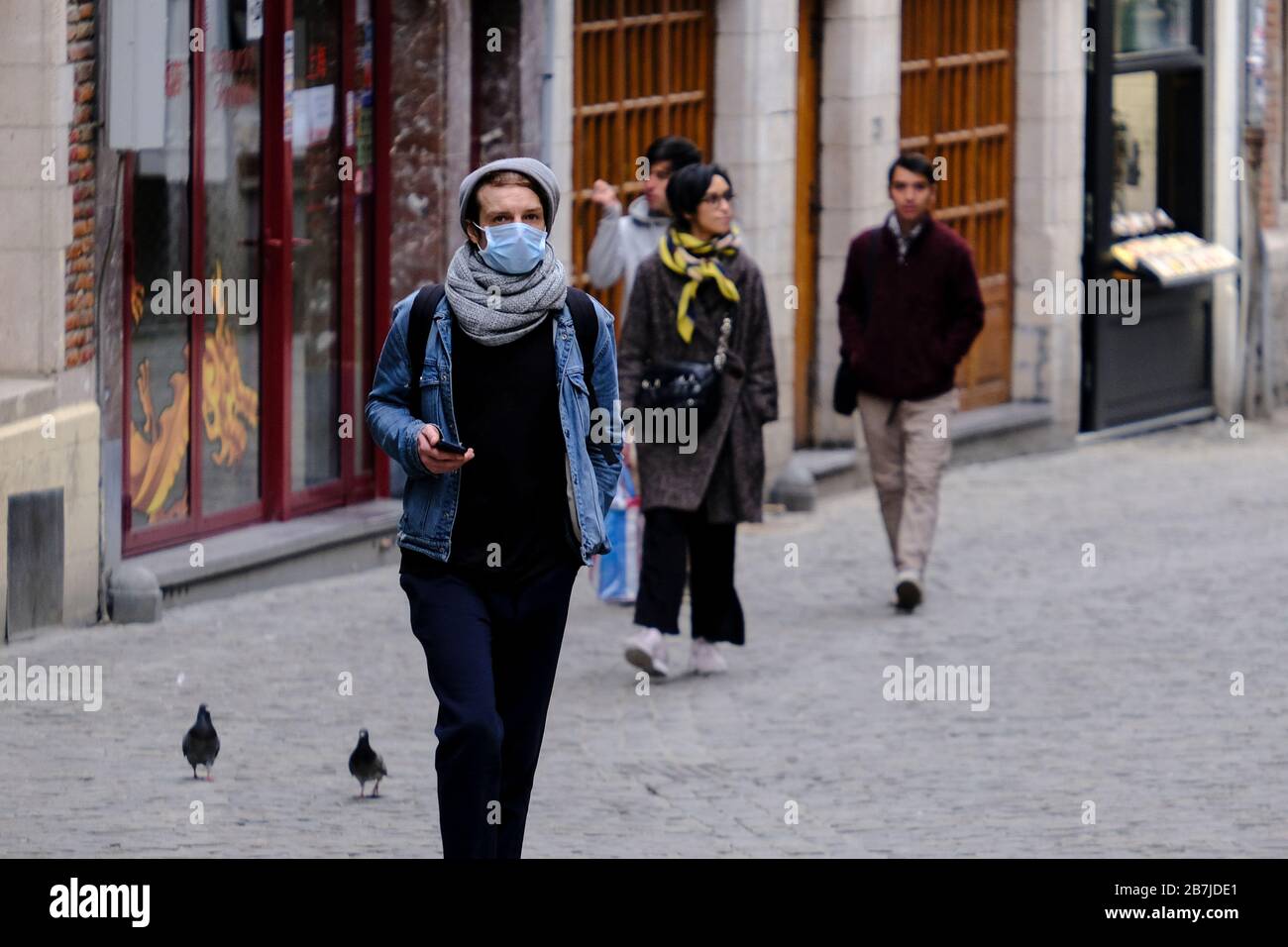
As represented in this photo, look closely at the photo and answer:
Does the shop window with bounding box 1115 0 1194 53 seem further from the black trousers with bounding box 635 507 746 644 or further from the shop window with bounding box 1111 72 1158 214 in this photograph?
the black trousers with bounding box 635 507 746 644

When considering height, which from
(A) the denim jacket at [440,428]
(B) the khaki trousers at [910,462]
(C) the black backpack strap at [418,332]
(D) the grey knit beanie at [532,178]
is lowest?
(B) the khaki trousers at [910,462]

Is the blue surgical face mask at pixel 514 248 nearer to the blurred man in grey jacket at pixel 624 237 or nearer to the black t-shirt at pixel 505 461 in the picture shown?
the black t-shirt at pixel 505 461

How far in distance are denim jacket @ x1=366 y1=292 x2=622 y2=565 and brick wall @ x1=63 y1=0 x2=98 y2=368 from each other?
451 centimetres

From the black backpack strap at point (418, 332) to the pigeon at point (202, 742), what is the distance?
205cm

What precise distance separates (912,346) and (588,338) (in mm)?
5428

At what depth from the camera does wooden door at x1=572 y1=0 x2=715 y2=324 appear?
557 inches

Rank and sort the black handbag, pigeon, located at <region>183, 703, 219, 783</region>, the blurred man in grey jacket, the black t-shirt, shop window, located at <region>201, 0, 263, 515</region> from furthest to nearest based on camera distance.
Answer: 1. shop window, located at <region>201, 0, 263, 515</region>
2. the blurred man in grey jacket
3. the black handbag
4. pigeon, located at <region>183, 703, 219, 783</region>
5. the black t-shirt

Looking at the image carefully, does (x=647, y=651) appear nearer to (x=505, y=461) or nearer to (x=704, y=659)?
(x=704, y=659)

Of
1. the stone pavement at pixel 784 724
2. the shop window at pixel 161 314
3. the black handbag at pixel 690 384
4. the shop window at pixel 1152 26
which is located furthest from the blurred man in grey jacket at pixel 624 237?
the shop window at pixel 1152 26

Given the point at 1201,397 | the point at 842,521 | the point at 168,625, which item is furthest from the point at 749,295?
the point at 1201,397

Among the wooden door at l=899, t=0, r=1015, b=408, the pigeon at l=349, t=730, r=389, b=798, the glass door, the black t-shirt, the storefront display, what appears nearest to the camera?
the black t-shirt

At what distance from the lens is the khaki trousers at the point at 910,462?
12078mm

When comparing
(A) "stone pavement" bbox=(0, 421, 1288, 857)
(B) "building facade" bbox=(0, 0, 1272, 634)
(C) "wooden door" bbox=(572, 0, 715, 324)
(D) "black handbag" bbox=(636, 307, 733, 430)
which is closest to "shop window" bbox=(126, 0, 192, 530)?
(B) "building facade" bbox=(0, 0, 1272, 634)

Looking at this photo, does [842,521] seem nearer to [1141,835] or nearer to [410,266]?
[410,266]
